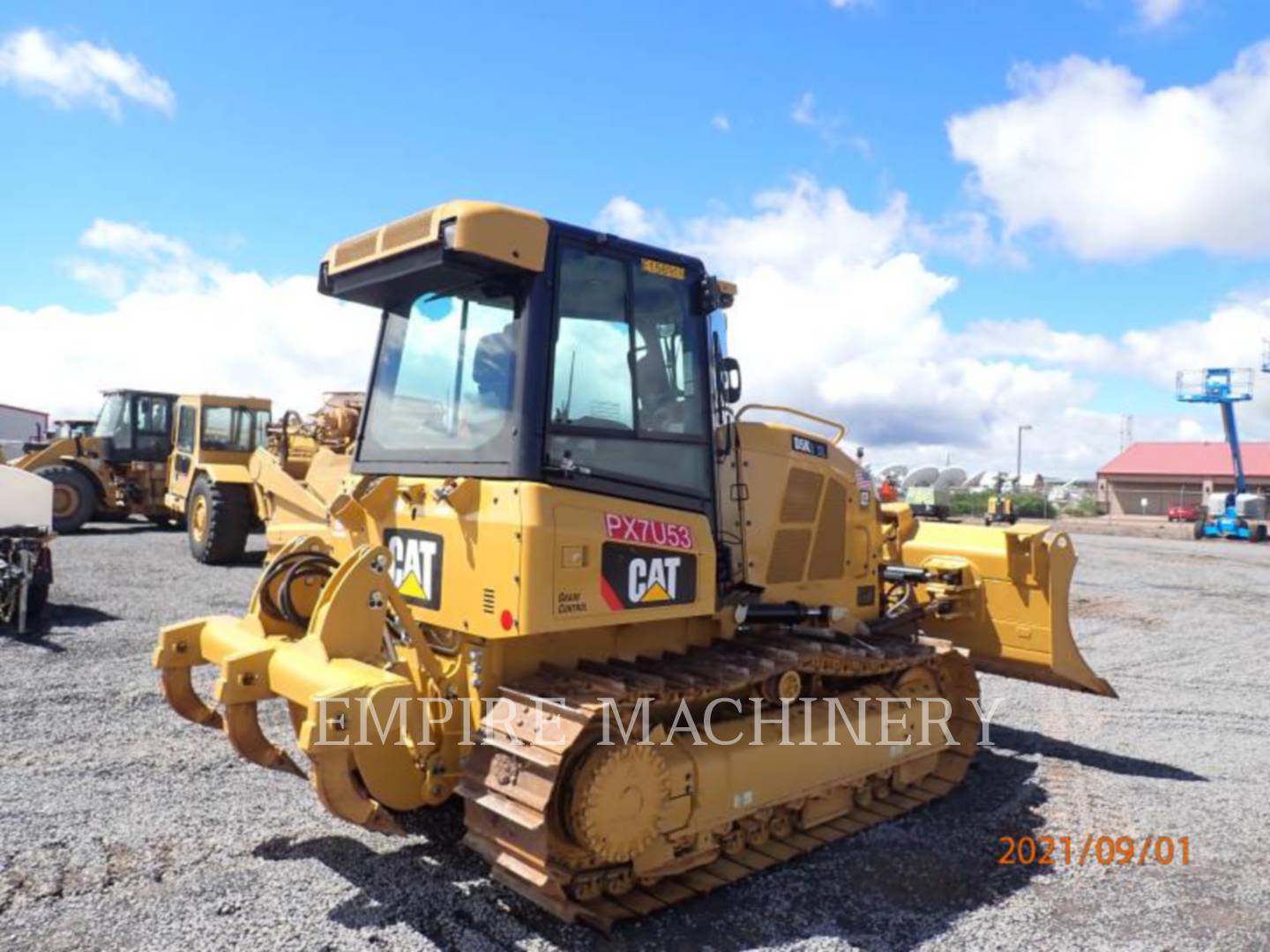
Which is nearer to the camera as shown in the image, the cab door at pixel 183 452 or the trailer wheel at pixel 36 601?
the trailer wheel at pixel 36 601

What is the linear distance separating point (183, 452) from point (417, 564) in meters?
14.3

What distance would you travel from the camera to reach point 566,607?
4.12m

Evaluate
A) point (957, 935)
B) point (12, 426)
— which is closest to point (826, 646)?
point (957, 935)

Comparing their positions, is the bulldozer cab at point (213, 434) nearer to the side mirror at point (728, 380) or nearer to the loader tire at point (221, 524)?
the loader tire at point (221, 524)

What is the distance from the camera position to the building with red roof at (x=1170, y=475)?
51562 millimetres

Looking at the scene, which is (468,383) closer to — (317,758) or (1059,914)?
(317,758)

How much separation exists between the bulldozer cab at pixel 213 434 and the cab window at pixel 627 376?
13.1 metres

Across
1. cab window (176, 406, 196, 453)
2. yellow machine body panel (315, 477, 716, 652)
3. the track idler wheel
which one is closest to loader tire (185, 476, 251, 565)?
cab window (176, 406, 196, 453)

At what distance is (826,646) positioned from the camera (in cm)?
543

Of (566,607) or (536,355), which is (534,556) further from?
(536,355)

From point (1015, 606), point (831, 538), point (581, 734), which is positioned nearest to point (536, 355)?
point (581, 734)

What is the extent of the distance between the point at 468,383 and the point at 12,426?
64.5 m

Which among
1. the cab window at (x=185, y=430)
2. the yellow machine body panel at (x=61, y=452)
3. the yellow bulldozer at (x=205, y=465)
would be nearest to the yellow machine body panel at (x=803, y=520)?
the yellow bulldozer at (x=205, y=465)
